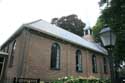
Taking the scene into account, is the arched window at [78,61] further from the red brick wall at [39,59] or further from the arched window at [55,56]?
the arched window at [55,56]

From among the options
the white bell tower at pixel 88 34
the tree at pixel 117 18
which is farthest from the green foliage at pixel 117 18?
the white bell tower at pixel 88 34

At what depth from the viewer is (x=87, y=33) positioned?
111 ft

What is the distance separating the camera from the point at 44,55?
44.0 ft

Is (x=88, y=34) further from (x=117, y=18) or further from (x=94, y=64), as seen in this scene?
(x=117, y=18)

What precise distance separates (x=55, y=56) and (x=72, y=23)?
93.8ft

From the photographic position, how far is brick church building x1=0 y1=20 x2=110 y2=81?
12477 millimetres

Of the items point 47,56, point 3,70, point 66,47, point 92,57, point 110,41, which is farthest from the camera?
point 92,57

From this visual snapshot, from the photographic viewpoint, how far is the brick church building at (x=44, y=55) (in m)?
12.5

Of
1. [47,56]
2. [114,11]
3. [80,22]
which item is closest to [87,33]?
[80,22]

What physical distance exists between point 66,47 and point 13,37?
560 cm

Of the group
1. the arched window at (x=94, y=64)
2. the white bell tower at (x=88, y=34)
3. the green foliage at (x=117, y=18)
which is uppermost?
the white bell tower at (x=88, y=34)

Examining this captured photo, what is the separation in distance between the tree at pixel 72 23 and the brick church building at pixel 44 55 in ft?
74.1

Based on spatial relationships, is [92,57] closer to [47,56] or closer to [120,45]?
[120,45]

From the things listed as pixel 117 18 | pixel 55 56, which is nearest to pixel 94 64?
pixel 55 56
